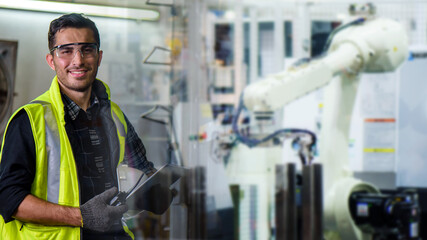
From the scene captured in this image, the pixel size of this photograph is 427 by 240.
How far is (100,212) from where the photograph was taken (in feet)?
2.39

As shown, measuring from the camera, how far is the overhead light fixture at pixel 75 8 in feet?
2.41

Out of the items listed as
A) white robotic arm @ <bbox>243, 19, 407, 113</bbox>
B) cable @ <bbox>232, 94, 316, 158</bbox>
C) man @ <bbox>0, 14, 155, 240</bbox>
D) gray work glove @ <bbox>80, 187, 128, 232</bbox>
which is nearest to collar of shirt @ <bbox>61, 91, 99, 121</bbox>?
man @ <bbox>0, 14, 155, 240</bbox>

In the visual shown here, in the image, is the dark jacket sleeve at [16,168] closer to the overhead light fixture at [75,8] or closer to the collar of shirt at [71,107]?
the collar of shirt at [71,107]

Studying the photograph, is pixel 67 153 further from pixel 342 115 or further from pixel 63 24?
pixel 342 115

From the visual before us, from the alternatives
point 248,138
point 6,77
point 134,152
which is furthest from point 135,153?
point 248,138

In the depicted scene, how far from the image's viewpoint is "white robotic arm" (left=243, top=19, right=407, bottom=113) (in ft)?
9.92

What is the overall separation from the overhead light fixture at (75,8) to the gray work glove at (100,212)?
0.29m

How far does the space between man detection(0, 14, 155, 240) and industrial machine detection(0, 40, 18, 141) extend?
0.04 metres

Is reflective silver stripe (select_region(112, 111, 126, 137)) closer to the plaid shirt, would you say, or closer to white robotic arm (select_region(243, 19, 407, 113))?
the plaid shirt

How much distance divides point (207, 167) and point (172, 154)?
2368 mm

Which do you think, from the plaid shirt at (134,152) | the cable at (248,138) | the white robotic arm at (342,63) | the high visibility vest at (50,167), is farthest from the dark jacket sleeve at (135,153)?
the cable at (248,138)

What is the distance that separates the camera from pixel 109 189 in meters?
0.75

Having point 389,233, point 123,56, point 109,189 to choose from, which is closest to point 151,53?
point 123,56

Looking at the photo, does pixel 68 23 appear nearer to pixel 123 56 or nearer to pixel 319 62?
pixel 123 56
